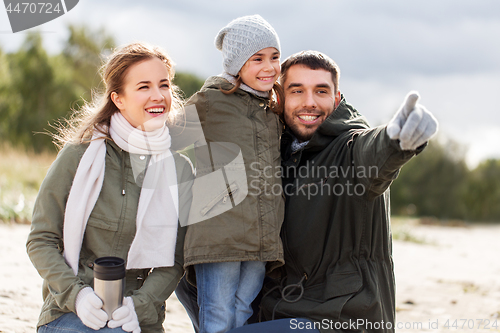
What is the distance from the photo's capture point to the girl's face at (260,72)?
3.00m

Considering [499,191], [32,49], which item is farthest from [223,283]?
[499,191]

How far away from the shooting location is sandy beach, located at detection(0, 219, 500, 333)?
13.8 ft

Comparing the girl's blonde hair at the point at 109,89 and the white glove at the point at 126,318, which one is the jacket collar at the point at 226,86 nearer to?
the girl's blonde hair at the point at 109,89

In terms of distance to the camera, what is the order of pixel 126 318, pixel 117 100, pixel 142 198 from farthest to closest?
1. pixel 117 100
2. pixel 142 198
3. pixel 126 318

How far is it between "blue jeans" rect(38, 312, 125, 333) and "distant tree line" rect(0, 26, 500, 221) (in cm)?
1544

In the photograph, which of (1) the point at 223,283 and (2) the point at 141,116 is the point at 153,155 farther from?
(1) the point at 223,283

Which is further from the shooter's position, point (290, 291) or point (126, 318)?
point (290, 291)

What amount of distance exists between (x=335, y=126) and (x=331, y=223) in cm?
59

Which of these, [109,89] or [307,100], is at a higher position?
[109,89]

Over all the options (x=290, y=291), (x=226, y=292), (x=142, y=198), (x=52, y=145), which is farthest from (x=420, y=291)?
(x=52, y=145)

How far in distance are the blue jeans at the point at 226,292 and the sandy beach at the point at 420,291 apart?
1.51m

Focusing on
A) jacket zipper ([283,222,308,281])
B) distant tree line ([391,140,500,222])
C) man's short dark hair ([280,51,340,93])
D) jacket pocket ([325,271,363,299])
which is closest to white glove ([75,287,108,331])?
jacket zipper ([283,222,308,281])

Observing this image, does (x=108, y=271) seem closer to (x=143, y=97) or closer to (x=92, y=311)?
(x=92, y=311)

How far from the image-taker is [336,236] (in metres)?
2.73
